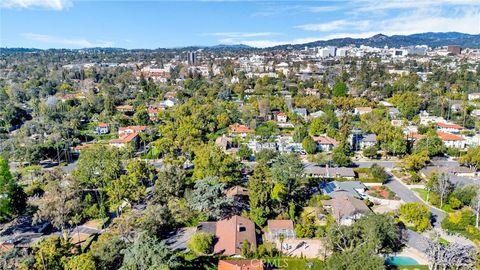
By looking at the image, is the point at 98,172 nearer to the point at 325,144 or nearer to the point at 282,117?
the point at 325,144

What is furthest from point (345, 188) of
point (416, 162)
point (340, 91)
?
point (340, 91)

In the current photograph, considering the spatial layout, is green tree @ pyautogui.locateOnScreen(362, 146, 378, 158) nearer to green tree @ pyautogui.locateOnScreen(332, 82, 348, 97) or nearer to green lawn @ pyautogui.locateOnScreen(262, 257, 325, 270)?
green lawn @ pyautogui.locateOnScreen(262, 257, 325, 270)

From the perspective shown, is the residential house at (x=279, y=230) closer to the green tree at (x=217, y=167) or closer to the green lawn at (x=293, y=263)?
the green lawn at (x=293, y=263)

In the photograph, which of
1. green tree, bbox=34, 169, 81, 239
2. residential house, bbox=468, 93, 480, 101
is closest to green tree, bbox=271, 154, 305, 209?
green tree, bbox=34, 169, 81, 239

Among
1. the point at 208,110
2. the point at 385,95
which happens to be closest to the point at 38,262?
the point at 208,110

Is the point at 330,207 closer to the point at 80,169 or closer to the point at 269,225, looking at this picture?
the point at 269,225
